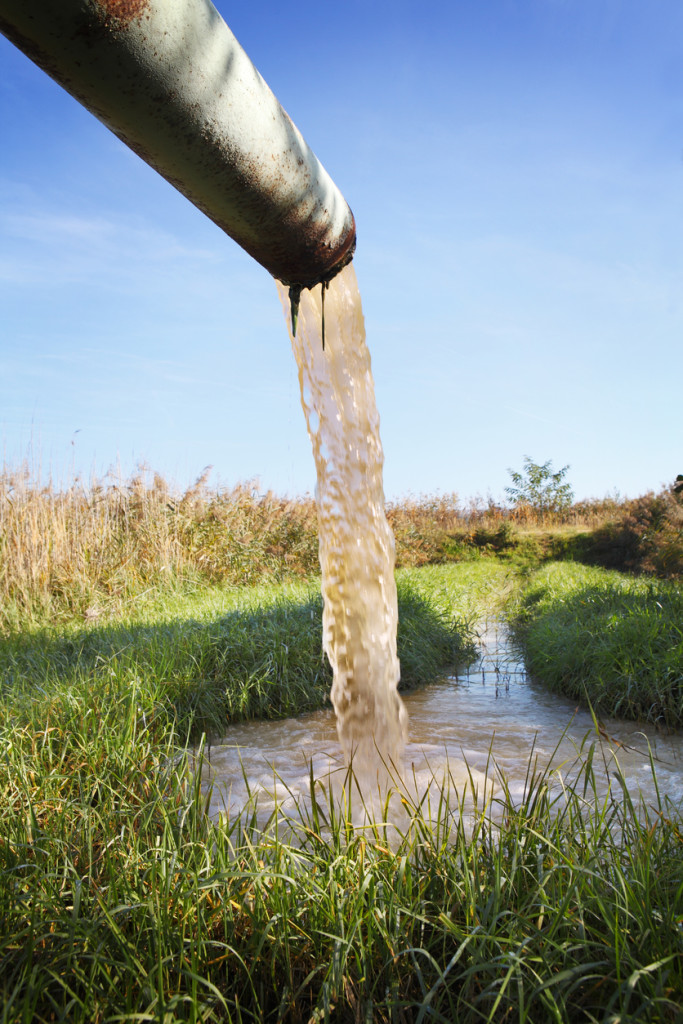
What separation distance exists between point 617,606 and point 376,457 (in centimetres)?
430

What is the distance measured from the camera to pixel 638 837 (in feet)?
5.59

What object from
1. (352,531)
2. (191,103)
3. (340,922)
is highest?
(191,103)

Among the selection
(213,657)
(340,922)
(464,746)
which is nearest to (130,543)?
(213,657)

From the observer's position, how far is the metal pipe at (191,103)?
1152 millimetres

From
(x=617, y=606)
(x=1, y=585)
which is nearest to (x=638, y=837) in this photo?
(x=617, y=606)

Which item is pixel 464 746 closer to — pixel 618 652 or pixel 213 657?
pixel 618 652

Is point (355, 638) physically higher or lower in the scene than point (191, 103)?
lower

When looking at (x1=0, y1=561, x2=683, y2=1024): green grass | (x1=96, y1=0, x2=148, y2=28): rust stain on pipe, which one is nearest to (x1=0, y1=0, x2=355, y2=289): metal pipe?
(x1=96, y1=0, x2=148, y2=28): rust stain on pipe

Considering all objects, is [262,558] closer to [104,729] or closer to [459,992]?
[104,729]

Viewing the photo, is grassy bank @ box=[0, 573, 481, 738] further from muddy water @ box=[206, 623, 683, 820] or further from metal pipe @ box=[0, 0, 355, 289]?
metal pipe @ box=[0, 0, 355, 289]

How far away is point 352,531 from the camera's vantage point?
2809mm

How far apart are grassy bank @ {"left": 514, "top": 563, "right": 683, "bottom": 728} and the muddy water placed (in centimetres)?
14

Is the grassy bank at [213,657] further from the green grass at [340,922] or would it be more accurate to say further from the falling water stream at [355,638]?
the green grass at [340,922]

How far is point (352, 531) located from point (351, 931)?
1629 millimetres
